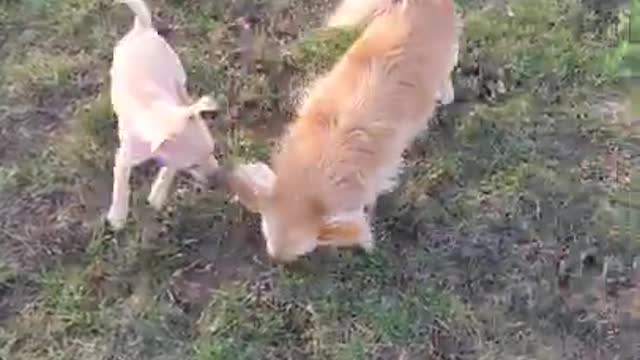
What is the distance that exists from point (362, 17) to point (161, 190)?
1025 mm

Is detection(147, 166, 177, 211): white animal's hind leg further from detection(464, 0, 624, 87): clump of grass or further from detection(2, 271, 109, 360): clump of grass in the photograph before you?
detection(464, 0, 624, 87): clump of grass

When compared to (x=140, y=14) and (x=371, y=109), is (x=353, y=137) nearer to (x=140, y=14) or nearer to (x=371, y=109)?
(x=371, y=109)

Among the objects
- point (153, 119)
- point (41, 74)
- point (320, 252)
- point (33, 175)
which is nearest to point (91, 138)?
point (33, 175)

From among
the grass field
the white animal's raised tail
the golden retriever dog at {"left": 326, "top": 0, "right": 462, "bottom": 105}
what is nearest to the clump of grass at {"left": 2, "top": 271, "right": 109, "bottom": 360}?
the grass field

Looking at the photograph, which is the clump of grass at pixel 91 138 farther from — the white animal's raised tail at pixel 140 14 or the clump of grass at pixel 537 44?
the clump of grass at pixel 537 44

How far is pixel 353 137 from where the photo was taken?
375 cm

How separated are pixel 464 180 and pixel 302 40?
2.92ft

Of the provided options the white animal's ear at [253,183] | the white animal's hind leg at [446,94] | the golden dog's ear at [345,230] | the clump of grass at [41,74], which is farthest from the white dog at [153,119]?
the white animal's hind leg at [446,94]

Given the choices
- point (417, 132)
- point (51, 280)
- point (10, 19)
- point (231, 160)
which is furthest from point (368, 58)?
point (10, 19)

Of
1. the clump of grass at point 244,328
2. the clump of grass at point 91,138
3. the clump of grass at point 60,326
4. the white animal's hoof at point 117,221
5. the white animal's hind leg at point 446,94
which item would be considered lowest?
the clump of grass at point 60,326

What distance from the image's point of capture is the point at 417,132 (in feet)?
13.4

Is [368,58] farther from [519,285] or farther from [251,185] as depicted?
[519,285]

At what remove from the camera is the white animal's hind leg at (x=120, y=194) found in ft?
12.9

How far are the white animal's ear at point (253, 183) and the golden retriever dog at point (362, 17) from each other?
78 centimetres
